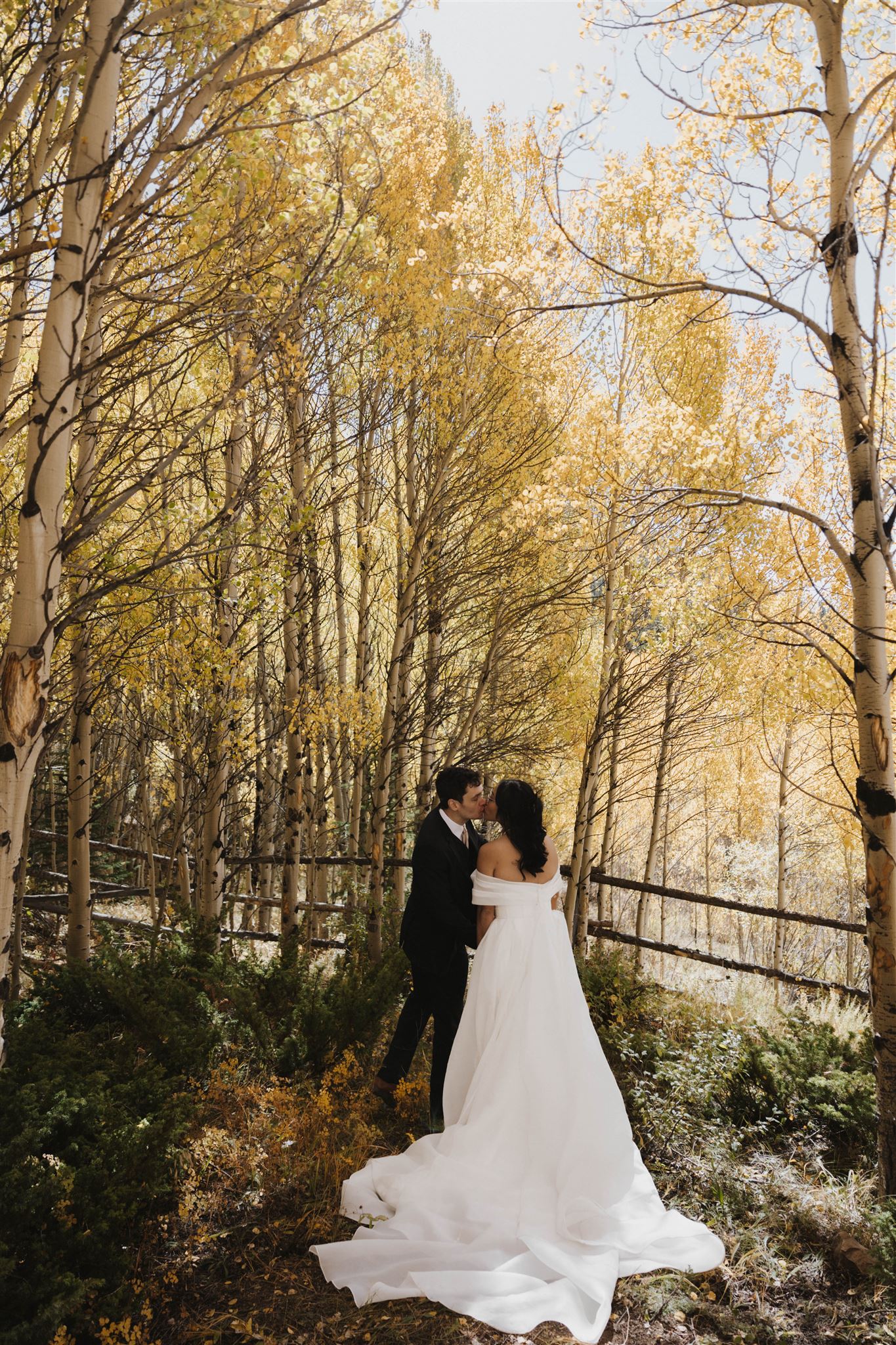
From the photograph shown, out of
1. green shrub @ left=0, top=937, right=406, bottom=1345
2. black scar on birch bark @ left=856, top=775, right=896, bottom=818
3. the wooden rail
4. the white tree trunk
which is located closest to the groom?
green shrub @ left=0, top=937, right=406, bottom=1345

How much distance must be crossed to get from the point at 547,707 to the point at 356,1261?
8.81m

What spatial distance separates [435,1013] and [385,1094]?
55 cm

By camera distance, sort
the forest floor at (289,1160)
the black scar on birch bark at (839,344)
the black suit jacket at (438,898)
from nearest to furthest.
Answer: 1. the forest floor at (289,1160)
2. the black scar on birch bark at (839,344)
3. the black suit jacket at (438,898)

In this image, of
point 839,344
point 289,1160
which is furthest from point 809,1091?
point 839,344

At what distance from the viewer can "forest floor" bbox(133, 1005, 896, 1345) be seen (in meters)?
2.92

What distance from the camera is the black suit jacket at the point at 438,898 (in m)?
4.50

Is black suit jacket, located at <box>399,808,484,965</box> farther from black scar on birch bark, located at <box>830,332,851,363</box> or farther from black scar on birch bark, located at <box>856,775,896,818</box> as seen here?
black scar on birch bark, located at <box>830,332,851,363</box>

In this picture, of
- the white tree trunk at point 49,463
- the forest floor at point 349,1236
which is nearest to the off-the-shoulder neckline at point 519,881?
the forest floor at point 349,1236

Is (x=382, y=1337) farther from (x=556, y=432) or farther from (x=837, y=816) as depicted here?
(x=837, y=816)

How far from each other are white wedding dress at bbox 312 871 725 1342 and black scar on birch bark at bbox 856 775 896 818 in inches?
59.1

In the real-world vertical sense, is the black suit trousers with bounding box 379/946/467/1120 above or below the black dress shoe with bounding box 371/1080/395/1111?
above

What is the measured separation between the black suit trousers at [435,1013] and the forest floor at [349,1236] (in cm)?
30

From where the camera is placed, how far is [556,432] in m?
8.74

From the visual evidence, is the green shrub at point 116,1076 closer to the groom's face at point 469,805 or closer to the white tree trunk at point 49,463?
the white tree trunk at point 49,463
